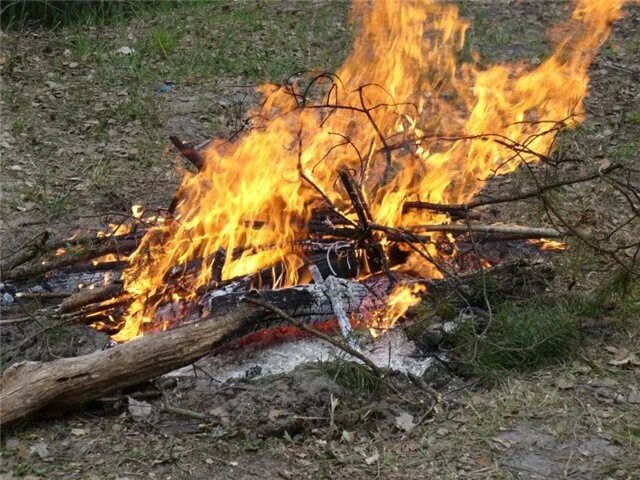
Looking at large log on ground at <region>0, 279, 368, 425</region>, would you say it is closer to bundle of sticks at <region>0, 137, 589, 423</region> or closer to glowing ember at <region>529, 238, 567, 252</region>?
bundle of sticks at <region>0, 137, 589, 423</region>

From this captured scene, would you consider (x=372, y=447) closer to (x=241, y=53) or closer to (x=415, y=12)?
(x=415, y=12)

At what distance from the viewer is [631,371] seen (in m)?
4.97

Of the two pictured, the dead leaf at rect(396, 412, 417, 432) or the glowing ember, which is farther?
the glowing ember

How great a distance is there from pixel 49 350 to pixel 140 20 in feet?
21.8

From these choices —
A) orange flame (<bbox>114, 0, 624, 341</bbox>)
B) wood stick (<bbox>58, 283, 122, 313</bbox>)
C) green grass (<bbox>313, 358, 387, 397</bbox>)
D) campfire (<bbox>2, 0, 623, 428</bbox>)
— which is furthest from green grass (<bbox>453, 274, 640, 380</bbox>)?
wood stick (<bbox>58, 283, 122, 313</bbox>)

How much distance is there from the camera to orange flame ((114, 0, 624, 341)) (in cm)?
566

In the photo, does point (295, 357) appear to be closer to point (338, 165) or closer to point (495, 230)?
point (338, 165)

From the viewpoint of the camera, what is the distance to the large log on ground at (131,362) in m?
4.38

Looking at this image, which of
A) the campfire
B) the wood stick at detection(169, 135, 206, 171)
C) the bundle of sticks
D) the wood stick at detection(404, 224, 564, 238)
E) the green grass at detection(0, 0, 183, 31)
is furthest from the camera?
the green grass at detection(0, 0, 183, 31)

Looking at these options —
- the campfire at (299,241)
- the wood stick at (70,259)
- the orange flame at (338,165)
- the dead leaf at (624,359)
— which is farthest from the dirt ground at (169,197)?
the orange flame at (338,165)

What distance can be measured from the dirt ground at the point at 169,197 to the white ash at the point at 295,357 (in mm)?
211

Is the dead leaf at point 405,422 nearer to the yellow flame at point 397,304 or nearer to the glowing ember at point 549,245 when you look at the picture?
the yellow flame at point 397,304

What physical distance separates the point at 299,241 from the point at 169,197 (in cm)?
222

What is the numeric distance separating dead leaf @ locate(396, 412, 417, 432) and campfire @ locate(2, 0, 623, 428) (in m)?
0.78
